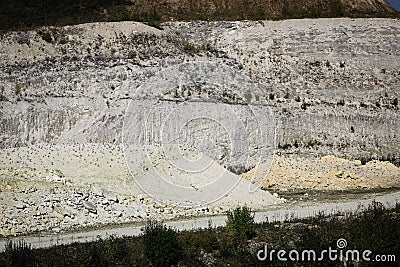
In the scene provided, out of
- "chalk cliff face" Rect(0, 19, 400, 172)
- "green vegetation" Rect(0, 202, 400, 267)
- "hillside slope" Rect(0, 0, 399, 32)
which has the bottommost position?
"green vegetation" Rect(0, 202, 400, 267)

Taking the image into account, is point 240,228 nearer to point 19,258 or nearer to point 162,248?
point 162,248

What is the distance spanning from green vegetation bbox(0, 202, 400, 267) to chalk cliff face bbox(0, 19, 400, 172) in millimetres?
11484

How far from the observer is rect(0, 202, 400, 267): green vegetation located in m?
13.5

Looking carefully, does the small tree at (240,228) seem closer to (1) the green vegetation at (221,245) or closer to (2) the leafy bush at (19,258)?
(1) the green vegetation at (221,245)

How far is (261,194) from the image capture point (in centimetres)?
2412

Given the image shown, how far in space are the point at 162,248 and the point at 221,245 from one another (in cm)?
179

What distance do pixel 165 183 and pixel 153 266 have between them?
30.2 feet

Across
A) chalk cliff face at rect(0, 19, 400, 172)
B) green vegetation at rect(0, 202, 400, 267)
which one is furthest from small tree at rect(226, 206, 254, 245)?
chalk cliff face at rect(0, 19, 400, 172)

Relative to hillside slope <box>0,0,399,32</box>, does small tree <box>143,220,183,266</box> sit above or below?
Answer: below

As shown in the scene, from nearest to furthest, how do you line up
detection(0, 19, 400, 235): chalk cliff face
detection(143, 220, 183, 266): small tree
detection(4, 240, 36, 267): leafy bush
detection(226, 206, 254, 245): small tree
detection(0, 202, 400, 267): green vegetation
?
detection(4, 240, 36, 267): leafy bush, detection(0, 202, 400, 267): green vegetation, detection(143, 220, 183, 266): small tree, detection(226, 206, 254, 245): small tree, detection(0, 19, 400, 235): chalk cliff face

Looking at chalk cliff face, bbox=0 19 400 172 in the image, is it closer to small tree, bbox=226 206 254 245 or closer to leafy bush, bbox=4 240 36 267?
small tree, bbox=226 206 254 245

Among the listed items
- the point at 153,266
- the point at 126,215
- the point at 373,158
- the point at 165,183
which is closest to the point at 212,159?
the point at 165,183

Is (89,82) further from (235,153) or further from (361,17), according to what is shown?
(361,17)

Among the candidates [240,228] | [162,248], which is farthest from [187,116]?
[162,248]
